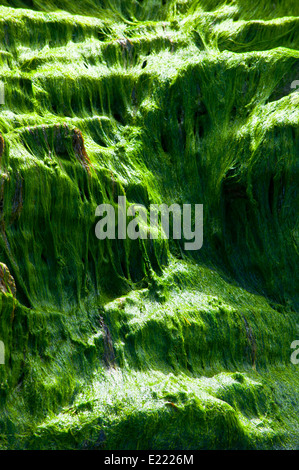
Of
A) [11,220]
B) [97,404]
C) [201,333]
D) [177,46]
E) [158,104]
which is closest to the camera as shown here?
[97,404]

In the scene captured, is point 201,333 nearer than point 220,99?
Yes

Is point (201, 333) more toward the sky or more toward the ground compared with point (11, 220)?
more toward the ground

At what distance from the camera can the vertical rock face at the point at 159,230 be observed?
12.1 ft

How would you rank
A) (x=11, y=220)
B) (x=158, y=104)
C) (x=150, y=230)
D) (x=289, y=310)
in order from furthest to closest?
(x=158, y=104)
(x=289, y=310)
(x=150, y=230)
(x=11, y=220)

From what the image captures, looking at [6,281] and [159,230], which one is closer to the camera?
[6,281]

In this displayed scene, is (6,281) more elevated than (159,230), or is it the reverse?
(159,230)

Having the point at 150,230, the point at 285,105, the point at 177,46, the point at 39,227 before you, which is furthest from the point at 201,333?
the point at 177,46

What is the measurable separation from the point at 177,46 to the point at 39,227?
124 inches

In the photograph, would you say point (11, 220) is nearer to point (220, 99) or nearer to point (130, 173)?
point (130, 173)

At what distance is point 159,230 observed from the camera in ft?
16.1

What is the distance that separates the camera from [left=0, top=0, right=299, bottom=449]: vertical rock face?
3.70 meters

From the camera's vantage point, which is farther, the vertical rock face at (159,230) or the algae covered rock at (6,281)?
the vertical rock face at (159,230)

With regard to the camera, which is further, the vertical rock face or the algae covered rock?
the vertical rock face

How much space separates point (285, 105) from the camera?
206 inches
